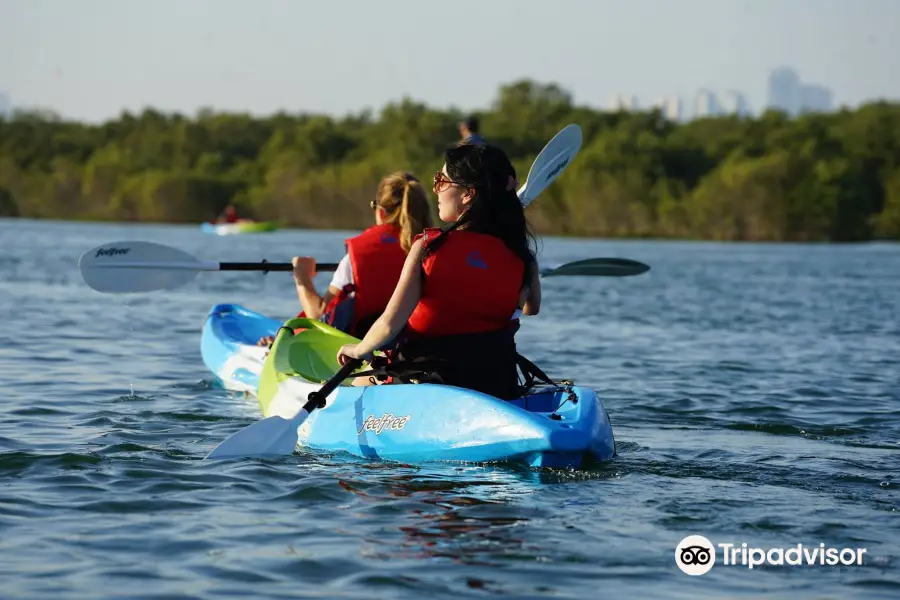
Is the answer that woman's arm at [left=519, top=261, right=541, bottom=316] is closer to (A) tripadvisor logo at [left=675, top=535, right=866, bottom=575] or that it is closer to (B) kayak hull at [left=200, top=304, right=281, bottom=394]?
(A) tripadvisor logo at [left=675, top=535, right=866, bottom=575]

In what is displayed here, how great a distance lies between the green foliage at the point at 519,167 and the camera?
5706 cm

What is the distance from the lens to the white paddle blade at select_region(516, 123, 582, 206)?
797 cm

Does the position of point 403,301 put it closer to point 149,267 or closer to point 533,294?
point 533,294

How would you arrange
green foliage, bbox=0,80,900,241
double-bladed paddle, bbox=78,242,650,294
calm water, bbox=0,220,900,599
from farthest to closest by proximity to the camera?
1. green foliage, bbox=0,80,900,241
2. double-bladed paddle, bbox=78,242,650,294
3. calm water, bbox=0,220,900,599

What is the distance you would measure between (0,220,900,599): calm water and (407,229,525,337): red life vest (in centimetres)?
66

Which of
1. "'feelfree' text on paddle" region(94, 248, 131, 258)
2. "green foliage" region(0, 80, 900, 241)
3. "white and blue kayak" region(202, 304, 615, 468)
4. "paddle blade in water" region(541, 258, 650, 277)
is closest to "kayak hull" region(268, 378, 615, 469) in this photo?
"white and blue kayak" region(202, 304, 615, 468)

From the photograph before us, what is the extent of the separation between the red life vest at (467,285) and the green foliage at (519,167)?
167 ft

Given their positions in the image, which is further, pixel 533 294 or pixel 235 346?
pixel 235 346

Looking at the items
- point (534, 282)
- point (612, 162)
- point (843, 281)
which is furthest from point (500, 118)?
point (534, 282)

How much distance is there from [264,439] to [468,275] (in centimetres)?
124

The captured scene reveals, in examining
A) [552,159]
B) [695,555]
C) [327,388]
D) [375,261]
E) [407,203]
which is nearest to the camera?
[695,555]

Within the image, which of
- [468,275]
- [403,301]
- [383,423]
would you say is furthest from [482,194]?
[383,423]

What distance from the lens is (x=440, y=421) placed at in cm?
602

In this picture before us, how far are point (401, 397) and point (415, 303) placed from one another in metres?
0.53
